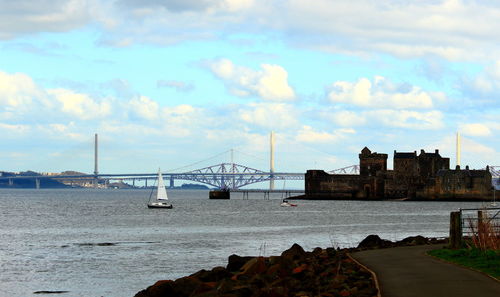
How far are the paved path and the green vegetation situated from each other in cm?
39

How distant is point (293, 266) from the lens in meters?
27.8

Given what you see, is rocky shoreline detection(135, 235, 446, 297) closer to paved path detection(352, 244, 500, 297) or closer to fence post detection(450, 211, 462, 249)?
paved path detection(352, 244, 500, 297)

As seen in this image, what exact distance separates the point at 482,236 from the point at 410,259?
2463 mm

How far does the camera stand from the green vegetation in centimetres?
2295

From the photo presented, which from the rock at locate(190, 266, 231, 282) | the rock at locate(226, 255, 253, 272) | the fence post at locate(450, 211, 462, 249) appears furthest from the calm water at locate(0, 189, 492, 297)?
the fence post at locate(450, 211, 462, 249)

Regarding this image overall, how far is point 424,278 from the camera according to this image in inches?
848

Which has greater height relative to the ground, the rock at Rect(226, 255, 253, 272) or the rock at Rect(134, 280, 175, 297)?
the rock at Rect(226, 255, 253, 272)

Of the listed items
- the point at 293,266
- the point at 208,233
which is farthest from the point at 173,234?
the point at 293,266

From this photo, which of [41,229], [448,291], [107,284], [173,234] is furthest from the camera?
[41,229]

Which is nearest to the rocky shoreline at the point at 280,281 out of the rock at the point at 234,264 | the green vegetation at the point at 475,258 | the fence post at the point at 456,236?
the rock at the point at 234,264

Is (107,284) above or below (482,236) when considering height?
below

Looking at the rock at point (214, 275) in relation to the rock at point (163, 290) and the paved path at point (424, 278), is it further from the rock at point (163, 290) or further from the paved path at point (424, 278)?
the paved path at point (424, 278)

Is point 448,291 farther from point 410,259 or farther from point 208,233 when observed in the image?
point 208,233

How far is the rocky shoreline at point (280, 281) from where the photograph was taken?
66.1ft
